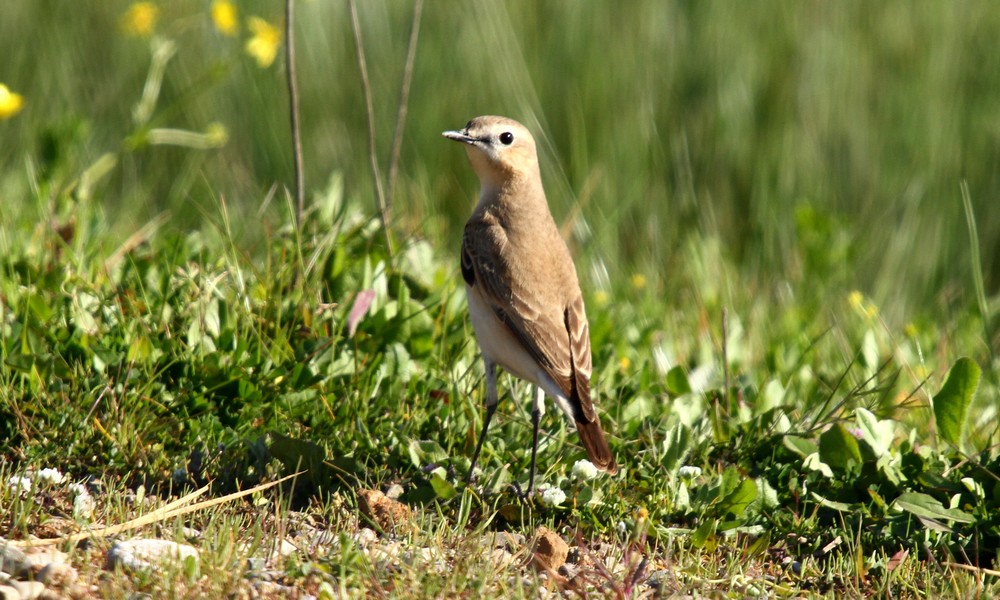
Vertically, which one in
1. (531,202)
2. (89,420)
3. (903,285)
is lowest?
(903,285)

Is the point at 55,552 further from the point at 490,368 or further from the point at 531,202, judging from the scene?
the point at 531,202

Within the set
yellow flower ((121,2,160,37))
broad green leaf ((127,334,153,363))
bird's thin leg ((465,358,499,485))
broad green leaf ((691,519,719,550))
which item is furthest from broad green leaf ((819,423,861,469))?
yellow flower ((121,2,160,37))

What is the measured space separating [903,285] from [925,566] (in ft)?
15.1

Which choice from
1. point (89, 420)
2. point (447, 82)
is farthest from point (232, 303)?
point (447, 82)

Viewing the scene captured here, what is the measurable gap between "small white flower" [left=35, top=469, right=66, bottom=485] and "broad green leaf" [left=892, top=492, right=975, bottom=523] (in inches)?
112

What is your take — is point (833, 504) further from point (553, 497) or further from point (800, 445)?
point (553, 497)

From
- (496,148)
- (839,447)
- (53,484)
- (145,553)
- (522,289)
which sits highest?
(496,148)

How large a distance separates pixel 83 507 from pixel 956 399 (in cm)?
307

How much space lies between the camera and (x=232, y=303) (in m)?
4.99

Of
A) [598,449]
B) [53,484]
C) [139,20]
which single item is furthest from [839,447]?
[139,20]

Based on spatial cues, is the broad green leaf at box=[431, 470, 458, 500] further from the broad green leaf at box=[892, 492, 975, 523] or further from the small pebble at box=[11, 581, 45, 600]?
the broad green leaf at box=[892, 492, 975, 523]

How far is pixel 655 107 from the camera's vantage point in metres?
8.52

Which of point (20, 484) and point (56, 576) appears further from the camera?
point (20, 484)

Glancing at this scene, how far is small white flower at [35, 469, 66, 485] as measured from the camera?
13.1 ft
